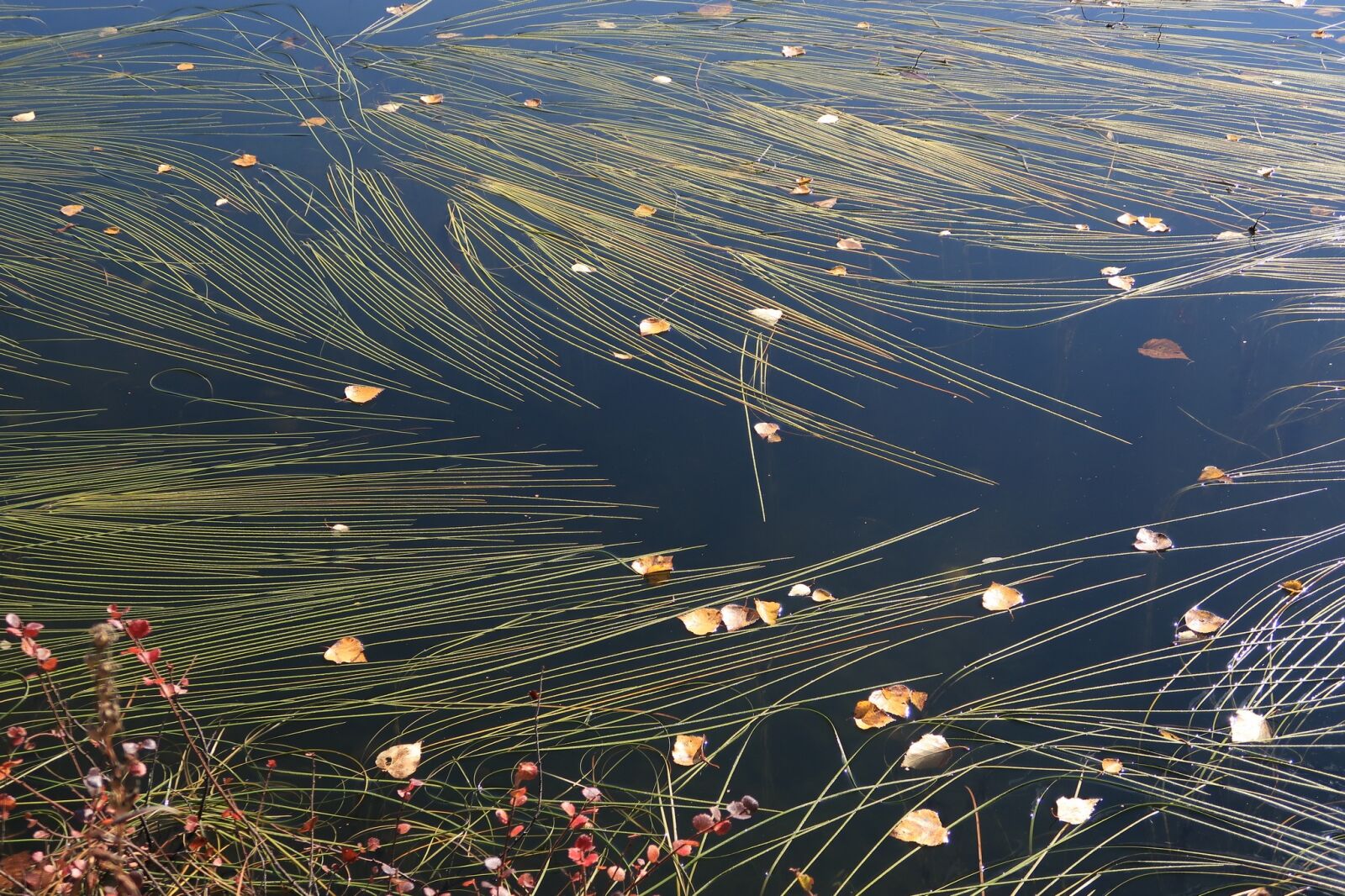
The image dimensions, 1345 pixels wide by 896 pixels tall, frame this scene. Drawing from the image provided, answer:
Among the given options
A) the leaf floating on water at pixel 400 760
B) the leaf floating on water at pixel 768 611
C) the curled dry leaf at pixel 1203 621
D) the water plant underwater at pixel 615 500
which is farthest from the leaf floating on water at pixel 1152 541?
the leaf floating on water at pixel 400 760

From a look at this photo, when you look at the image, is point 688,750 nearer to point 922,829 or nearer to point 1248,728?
point 922,829

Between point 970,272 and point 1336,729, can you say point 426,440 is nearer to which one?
point 970,272

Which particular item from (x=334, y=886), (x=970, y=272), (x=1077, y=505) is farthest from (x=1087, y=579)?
(x=334, y=886)

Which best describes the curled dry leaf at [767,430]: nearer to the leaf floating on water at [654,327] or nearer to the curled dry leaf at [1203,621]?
the leaf floating on water at [654,327]

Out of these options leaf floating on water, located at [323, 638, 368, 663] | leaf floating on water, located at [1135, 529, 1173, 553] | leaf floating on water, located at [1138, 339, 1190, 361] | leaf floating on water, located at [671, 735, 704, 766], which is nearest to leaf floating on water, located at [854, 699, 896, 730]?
leaf floating on water, located at [671, 735, 704, 766]

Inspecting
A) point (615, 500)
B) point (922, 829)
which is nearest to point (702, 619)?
point (615, 500)
